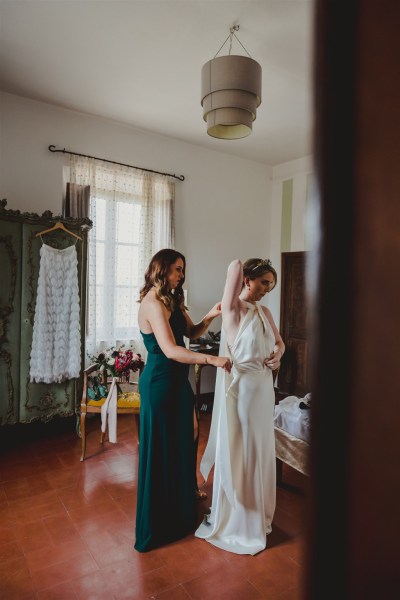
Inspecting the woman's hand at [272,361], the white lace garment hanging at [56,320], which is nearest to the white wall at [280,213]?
the white lace garment hanging at [56,320]

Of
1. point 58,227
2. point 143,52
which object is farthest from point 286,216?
point 58,227

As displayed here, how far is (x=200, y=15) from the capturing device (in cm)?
267

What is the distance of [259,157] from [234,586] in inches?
203

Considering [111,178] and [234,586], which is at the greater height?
[111,178]

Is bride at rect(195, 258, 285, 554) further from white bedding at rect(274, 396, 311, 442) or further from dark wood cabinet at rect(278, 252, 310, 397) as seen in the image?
dark wood cabinet at rect(278, 252, 310, 397)

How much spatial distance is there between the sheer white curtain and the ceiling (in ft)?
2.25

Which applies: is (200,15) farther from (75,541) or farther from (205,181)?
(75,541)

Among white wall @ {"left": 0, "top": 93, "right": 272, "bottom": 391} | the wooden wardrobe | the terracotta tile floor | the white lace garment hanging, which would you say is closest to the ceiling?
white wall @ {"left": 0, "top": 93, "right": 272, "bottom": 391}

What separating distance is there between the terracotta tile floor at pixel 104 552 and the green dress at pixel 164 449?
0.12 metres

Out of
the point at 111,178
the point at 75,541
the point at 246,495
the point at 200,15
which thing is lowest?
the point at 75,541

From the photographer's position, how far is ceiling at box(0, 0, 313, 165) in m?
2.64

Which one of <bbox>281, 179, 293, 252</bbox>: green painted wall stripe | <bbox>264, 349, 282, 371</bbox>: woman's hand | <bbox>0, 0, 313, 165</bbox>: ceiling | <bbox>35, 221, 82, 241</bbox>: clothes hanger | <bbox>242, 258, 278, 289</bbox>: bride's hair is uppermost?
<bbox>0, 0, 313, 165</bbox>: ceiling

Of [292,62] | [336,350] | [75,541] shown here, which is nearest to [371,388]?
[336,350]

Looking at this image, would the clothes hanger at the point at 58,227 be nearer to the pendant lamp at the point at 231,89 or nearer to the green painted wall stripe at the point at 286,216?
the pendant lamp at the point at 231,89
